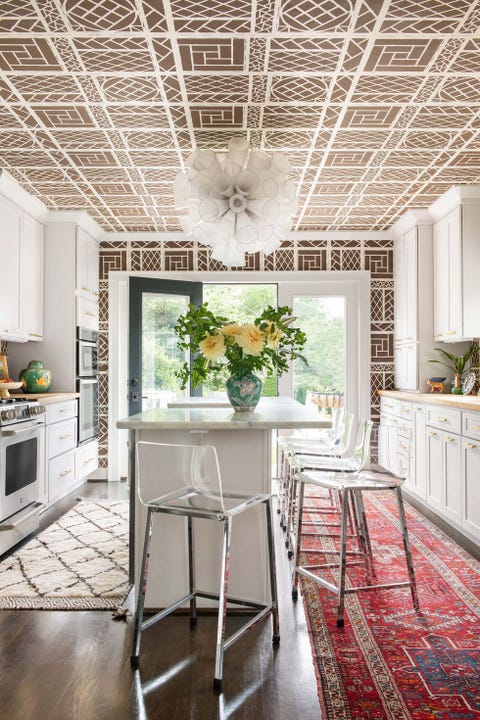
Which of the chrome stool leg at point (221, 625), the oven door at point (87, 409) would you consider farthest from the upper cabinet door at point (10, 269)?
the chrome stool leg at point (221, 625)

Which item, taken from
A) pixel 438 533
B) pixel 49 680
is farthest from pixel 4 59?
pixel 438 533

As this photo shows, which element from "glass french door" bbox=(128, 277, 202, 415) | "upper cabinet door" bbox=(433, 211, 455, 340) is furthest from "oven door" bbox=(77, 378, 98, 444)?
"upper cabinet door" bbox=(433, 211, 455, 340)

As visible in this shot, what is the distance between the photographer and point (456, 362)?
205 inches

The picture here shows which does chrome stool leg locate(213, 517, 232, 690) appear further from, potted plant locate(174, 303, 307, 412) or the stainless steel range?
the stainless steel range

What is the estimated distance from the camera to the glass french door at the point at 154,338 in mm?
5637

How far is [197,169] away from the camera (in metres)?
2.88

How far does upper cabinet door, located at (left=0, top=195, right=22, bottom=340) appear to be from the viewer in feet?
14.4

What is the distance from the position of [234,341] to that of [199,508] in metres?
0.87

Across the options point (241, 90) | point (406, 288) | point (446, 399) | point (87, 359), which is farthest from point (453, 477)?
point (87, 359)

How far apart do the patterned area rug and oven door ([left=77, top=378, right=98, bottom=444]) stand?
1.10m

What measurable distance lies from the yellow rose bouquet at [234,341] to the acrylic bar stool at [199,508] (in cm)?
52

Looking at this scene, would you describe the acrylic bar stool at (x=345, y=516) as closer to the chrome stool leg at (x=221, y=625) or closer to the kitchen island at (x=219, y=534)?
the kitchen island at (x=219, y=534)

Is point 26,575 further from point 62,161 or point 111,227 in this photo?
point 111,227

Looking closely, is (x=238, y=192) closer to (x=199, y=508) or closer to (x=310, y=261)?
(x=199, y=508)
